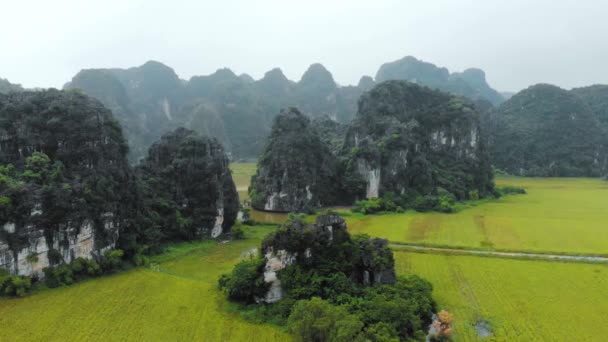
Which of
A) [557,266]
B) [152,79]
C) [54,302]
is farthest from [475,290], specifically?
[152,79]

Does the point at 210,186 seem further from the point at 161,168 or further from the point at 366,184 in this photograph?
the point at 366,184

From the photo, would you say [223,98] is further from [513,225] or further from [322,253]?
[322,253]

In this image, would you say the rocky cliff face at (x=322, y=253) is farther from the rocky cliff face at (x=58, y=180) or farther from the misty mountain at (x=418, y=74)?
the misty mountain at (x=418, y=74)

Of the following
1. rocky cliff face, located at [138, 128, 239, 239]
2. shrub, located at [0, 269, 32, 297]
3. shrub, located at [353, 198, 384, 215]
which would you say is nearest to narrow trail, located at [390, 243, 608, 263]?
shrub, located at [353, 198, 384, 215]

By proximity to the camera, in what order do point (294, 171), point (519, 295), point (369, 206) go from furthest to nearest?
1. point (294, 171)
2. point (369, 206)
3. point (519, 295)

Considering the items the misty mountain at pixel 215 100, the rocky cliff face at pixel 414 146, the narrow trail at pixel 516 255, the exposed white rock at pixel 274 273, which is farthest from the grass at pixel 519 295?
the misty mountain at pixel 215 100

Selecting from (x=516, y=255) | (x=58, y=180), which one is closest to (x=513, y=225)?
(x=516, y=255)
